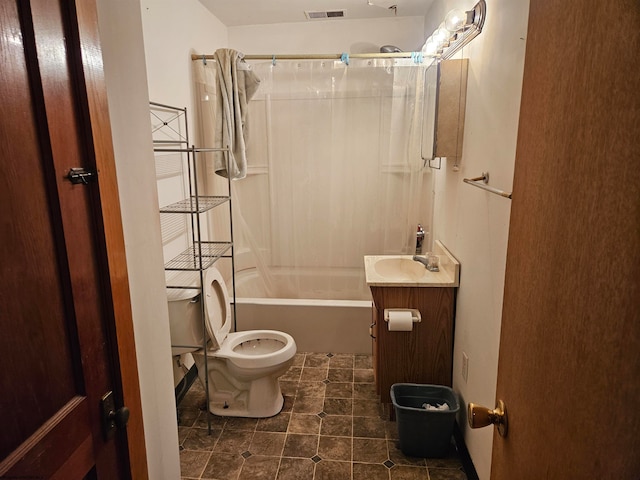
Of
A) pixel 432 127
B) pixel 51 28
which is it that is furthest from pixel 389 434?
pixel 51 28

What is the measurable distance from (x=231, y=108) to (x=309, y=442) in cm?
212

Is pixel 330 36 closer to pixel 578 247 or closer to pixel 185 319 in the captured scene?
pixel 185 319

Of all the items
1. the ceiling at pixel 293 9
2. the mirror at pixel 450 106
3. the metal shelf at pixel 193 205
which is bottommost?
the metal shelf at pixel 193 205

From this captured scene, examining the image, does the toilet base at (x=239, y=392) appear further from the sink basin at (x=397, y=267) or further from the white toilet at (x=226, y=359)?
the sink basin at (x=397, y=267)

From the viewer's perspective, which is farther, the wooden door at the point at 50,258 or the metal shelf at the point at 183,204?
the metal shelf at the point at 183,204

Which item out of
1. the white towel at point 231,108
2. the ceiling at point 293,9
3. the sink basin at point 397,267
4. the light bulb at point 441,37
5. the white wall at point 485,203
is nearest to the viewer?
the white wall at point 485,203

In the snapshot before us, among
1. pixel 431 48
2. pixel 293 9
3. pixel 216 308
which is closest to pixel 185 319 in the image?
pixel 216 308

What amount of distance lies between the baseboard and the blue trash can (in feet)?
0.23

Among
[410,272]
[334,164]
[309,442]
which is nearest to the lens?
[309,442]

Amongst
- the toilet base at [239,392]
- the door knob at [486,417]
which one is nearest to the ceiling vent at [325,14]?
the toilet base at [239,392]

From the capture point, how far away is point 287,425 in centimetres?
234

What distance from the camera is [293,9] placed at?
3.12m

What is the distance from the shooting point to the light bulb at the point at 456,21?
1879 millimetres

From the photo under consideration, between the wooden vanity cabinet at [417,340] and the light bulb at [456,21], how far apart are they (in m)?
1.29
